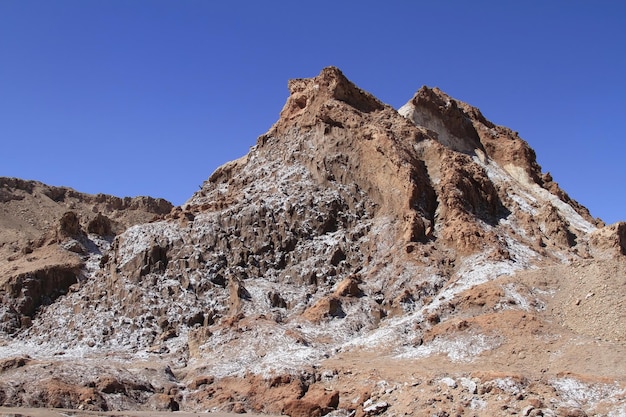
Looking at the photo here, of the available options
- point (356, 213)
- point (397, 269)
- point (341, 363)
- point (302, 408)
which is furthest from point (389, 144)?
point (302, 408)

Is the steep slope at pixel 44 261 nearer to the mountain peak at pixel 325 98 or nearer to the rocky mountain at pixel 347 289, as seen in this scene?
the rocky mountain at pixel 347 289

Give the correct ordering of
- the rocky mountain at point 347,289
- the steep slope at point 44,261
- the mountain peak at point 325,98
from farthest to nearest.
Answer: the mountain peak at point 325,98 → the steep slope at point 44,261 → the rocky mountain at point 347,289

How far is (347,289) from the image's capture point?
37375mm

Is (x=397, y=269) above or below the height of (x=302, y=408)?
above

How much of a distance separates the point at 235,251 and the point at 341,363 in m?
15.9

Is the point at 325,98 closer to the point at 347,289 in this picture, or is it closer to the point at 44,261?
the point at 347,289

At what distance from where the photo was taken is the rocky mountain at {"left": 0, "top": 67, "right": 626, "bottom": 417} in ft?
86.7

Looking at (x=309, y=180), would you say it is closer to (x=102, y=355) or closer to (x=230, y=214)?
(x=230, y=214)

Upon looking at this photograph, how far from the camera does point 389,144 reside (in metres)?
45.5

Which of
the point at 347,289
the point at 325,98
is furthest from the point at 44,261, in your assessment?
the point at 347,289

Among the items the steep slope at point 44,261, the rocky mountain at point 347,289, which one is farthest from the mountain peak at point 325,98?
the steep slope at point 44,261

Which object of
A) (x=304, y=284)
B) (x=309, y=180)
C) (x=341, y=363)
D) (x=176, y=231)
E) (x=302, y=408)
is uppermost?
(x=309, y=180)

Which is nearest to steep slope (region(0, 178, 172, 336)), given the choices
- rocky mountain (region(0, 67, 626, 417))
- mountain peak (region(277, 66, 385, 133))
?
rocky mountain (region(0, 67, 626, 417))

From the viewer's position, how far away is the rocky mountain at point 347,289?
2642 centimetres
